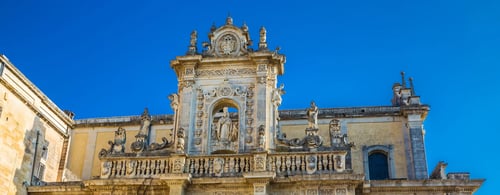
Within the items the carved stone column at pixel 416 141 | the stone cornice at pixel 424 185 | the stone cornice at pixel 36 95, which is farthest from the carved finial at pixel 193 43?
the carved stone column at pixel 416 141

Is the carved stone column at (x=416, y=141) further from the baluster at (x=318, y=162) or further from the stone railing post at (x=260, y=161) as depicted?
the stone railing post at (x=260, y=161)

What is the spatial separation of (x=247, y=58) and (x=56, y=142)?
9.34 m

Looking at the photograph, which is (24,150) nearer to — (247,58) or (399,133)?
(247,58)

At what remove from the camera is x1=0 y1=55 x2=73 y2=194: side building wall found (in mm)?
19516

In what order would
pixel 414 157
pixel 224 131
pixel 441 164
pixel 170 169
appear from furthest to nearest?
1. pixel 414 157
2. pixel 441 164
3. pixel 224 131
4. pixel 170 169

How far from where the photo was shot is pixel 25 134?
20859mm

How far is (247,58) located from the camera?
2041cm

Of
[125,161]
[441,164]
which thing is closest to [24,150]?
[125,161]

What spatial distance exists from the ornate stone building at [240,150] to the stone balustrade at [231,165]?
32 mm

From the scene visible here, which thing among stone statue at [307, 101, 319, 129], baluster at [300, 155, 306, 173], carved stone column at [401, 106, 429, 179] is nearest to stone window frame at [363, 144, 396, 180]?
carved stone column at [401, 106, 429, 179]

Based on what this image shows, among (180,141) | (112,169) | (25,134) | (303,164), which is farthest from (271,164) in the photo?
(25,134)

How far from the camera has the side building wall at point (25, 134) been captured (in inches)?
768

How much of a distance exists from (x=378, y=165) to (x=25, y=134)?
14069 mm

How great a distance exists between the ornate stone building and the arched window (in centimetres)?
4
